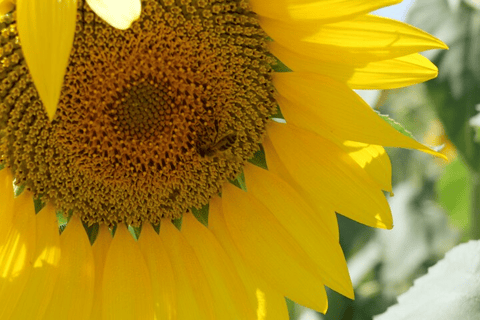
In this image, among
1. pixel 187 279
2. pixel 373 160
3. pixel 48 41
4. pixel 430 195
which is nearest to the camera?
pixel 48 41

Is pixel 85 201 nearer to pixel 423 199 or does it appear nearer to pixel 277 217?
pixel 277 217

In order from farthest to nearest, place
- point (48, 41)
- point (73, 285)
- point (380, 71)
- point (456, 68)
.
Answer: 1. point (456, 68)
2. point (73, 285)
3. point (380, 71)
4. point (48, 41)

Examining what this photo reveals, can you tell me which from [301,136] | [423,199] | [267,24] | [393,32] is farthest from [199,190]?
[423,199]

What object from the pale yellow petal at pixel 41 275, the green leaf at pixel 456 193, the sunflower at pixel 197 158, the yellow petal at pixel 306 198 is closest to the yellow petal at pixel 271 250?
the sunflower at pixel 197 158

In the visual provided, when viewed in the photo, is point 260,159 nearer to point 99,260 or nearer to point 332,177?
point 332,177

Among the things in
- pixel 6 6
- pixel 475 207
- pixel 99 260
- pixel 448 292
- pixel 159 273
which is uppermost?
pixel 6 6

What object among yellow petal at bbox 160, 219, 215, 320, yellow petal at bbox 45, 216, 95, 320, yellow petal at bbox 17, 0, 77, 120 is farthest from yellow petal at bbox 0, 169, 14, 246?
yellow petal at bbox 17, 0, 77, 120

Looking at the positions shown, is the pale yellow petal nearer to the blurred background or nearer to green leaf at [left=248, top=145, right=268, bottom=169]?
green leaf at [left=248, top=145, right=268, bottom=169]

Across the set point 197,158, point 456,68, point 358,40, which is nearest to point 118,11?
point 358,40
